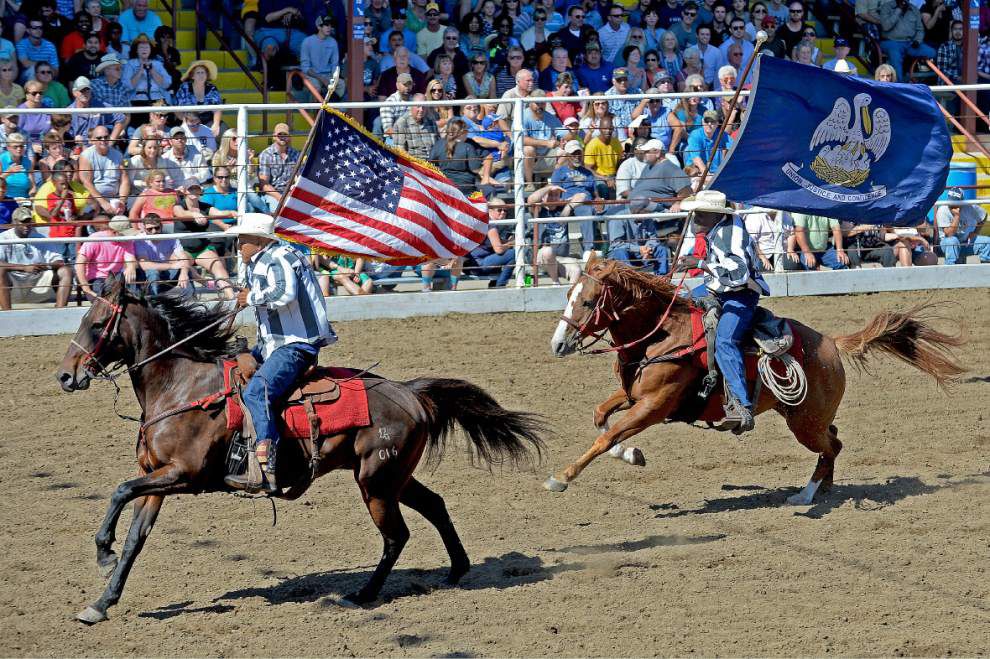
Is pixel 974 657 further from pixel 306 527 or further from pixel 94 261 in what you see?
pixel 94 261

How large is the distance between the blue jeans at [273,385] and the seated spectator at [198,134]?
7319mm

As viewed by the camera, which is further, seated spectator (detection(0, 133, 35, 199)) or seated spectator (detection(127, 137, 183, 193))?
seated spectator (detection(127, 137, 183, 193))

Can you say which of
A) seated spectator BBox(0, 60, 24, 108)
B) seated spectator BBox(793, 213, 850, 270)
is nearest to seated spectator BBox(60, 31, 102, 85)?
seated spectator BBox(0, 60, 24, 108)

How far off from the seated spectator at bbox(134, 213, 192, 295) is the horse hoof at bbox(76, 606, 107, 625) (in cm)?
675

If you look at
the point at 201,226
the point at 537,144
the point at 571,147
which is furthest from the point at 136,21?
the point at 571,147

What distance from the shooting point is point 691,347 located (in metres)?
9.02

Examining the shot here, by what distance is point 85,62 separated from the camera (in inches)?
635

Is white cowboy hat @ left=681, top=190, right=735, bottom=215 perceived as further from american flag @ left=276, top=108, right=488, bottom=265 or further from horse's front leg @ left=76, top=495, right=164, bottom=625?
horse's front leg @ left=76, top=495, right=164, bottom=625

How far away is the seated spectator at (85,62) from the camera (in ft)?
52.9

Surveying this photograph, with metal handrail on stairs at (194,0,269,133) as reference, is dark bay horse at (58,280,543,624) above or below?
below

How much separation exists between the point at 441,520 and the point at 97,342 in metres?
2.14

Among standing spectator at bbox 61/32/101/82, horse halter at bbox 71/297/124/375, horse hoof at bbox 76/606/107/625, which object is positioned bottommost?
horse hoof at bbox 76/606/107/625

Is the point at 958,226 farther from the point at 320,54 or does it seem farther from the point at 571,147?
the point at 320,54

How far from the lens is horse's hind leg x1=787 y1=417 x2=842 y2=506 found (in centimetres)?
919
